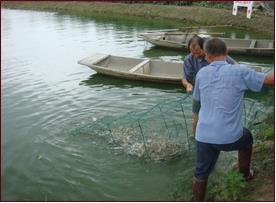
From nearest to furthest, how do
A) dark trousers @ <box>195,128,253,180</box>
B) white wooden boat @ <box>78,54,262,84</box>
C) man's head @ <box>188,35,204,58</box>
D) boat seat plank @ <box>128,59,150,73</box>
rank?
1. dark trousers @ <box>195,128,253,180</box>
2. man's head @ <box>188,35,204,58</box>
3. white wooden boat @ <box>78,54,262,84</box>
4. boat seat plank @ <box>128,59,150,73</box>

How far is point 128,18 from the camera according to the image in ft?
95.3

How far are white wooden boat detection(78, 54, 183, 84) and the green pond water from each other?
31cm

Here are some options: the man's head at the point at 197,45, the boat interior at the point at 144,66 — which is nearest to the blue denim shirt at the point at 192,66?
the man's head at the point at 197,45

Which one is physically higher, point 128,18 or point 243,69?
point 243,69

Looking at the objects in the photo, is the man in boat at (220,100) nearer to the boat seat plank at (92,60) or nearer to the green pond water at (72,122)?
the green pond water at (72,122)

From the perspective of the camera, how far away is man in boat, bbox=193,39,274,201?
3980 millimetres

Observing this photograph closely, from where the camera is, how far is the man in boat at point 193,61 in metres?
5.91

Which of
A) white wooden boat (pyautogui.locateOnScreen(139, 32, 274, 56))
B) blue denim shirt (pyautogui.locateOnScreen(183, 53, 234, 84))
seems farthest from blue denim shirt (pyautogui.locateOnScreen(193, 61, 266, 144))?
white wooden boat (pyautogui.locateOnScreen(139, 32, 274, 56))

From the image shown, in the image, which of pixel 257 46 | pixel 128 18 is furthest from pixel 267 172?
pixel 128 18

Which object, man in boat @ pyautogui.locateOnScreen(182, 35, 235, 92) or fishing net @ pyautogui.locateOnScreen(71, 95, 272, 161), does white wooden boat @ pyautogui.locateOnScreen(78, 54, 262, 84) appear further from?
man in boat @ pyautogui.locateOnScreen(182, 35, 235, 92)

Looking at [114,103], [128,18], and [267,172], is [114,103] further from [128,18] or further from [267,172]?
[128,18]

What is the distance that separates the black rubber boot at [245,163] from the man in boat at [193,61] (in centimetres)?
158

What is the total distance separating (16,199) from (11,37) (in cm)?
1727

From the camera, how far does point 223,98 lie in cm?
404
